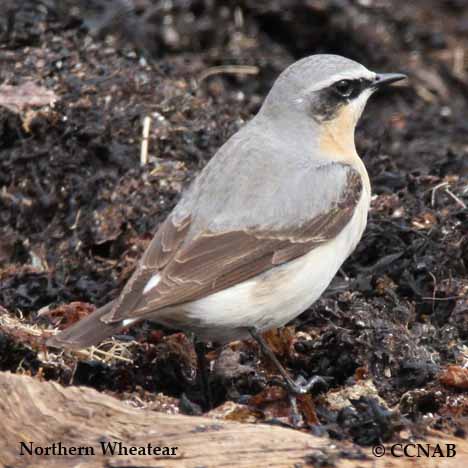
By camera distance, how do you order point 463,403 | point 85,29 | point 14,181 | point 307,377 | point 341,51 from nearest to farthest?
point 463,403
point 307,377
point 14,181
point 85,29
point 341,51

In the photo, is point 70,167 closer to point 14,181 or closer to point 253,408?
point 14,181

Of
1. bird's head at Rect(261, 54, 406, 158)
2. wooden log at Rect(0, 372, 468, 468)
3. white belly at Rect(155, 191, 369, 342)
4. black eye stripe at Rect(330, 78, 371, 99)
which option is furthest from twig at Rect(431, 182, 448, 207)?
wooden log at Rect(0, 372, 468, 468)

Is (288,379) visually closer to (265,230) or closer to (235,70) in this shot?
(265,230)

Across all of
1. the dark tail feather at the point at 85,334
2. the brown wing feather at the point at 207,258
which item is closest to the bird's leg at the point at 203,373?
the brown wing feather at the point at 207,258

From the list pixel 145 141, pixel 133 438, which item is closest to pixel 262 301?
pixel 133 438

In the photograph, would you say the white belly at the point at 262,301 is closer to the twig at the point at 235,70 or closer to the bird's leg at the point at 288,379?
the bird's leg at the point at 288,379

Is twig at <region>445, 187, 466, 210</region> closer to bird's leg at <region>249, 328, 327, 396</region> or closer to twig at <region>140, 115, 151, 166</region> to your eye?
bird's leg at <region>249, 328, 327, 396</region>

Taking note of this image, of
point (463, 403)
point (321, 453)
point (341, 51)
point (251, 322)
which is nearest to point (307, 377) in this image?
point (251, 322)
